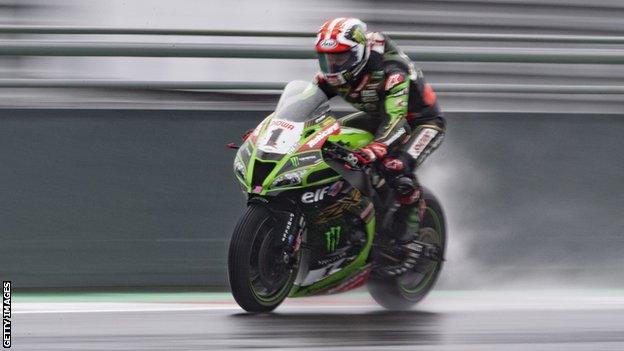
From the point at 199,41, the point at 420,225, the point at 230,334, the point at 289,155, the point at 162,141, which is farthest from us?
the point at 199,41

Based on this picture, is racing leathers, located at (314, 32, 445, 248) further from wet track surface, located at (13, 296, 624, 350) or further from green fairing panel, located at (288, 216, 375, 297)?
wet track surface, located at (13, 296, 624, 350)

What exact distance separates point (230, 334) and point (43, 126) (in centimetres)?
260

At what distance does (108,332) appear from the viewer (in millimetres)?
6520

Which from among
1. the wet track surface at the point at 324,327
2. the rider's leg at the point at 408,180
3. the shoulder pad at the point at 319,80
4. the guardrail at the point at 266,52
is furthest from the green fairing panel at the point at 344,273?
the guardrail at the point at 266,52

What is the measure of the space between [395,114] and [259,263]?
126 cm

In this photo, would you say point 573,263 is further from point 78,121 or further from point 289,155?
point 78,121

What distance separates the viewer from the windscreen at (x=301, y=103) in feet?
23.7

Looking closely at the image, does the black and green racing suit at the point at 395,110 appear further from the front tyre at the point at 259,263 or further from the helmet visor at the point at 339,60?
the front tyre at the point at 259,263

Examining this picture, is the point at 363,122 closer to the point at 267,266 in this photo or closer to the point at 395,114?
the point at 395,114

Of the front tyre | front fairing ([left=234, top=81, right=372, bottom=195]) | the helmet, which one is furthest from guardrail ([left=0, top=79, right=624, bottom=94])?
the front tyre

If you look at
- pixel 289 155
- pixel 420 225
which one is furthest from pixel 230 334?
pixel 420 225

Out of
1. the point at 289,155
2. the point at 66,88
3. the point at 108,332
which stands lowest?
the point at 108,332

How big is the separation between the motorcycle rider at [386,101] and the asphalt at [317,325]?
0.63 metres

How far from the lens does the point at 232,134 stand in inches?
340
